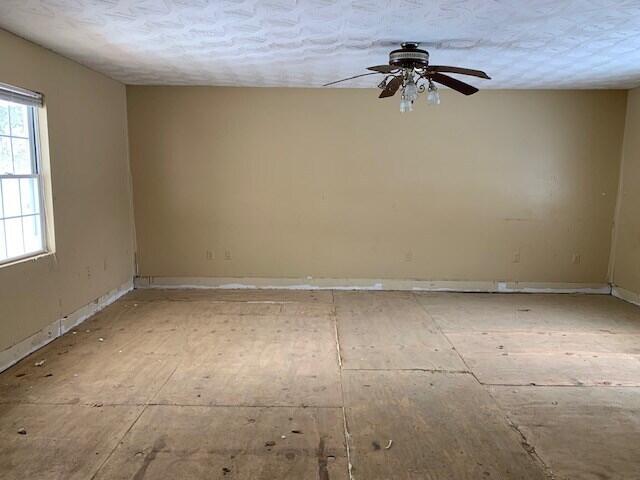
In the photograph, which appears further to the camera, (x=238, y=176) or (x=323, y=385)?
(x=238, y=176)

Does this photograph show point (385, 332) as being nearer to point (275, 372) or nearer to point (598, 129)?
point (275, 372)

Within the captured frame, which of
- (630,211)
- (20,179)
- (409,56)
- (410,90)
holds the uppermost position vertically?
(409,56)

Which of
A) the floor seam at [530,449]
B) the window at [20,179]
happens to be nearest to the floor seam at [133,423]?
the window at [20,179]

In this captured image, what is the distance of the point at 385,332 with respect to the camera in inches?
173

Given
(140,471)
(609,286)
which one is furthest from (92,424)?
(609,286)

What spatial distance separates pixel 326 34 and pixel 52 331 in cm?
334

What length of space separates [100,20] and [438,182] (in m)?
4.05

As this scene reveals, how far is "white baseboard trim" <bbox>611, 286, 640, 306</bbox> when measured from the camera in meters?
5.37

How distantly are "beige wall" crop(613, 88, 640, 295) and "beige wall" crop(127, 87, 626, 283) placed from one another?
123mm

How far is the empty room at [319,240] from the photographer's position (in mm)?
2691

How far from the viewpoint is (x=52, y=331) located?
13.3 ft

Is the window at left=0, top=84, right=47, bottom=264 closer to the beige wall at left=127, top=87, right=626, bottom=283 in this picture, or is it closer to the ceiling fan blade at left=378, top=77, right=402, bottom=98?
the beige wall at left=127, top=87, right=626, bottom=283

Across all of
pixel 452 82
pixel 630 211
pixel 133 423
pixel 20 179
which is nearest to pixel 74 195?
pixel 20 179

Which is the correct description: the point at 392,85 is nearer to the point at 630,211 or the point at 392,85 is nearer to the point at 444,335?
the point at 444,335
